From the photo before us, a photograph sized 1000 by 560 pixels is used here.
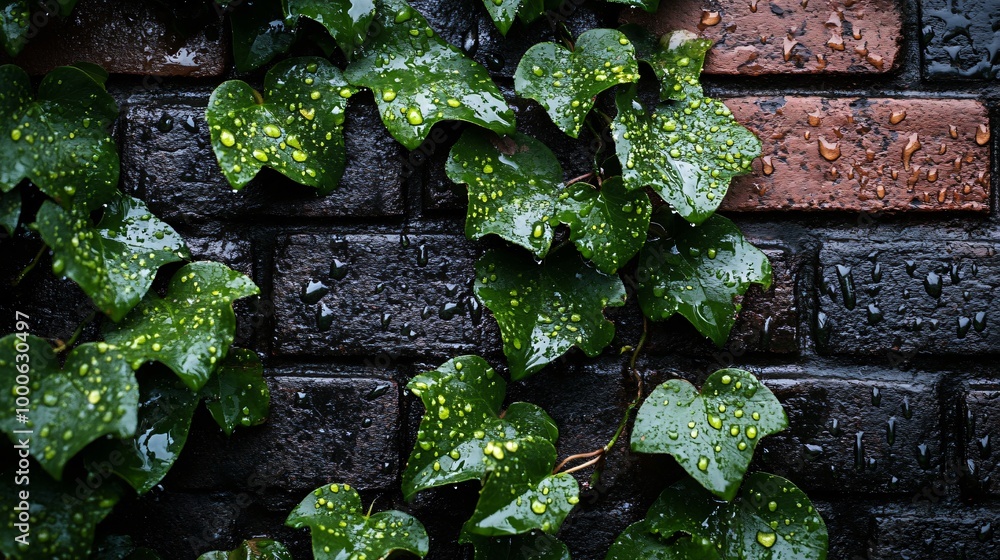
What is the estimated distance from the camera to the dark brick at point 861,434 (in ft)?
2.10

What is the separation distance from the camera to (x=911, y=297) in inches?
25.4

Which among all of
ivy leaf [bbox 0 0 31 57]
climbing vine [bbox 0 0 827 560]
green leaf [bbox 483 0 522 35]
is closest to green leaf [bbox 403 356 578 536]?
climbing vine [bbox 0 0 827 560]

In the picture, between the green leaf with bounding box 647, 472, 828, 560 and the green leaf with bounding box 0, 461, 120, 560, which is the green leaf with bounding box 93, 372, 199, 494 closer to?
the green leaf with bounding box 0, 461, 120, 560

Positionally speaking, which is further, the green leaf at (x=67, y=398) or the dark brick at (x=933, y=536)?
the dark brick at (x=933, y=536)

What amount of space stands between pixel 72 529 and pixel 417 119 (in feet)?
1.60

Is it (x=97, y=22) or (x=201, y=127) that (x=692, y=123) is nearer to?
(x=201, y=127)

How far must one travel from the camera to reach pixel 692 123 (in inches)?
24.3

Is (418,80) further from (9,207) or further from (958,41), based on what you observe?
(958,41)

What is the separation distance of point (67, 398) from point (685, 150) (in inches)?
23.5

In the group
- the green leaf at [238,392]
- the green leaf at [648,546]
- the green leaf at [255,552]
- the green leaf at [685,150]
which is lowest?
the green leaf at [648,546]

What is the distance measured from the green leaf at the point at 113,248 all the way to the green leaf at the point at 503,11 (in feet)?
1.24

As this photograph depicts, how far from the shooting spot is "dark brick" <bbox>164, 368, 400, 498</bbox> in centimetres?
65

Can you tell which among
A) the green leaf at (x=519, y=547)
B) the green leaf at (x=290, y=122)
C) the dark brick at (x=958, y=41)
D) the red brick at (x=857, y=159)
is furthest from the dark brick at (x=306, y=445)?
the dark brick at (x=958, y=41)

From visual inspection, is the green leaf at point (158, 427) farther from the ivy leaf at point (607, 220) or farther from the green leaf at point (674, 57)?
the green leaf at point (674, 57)
